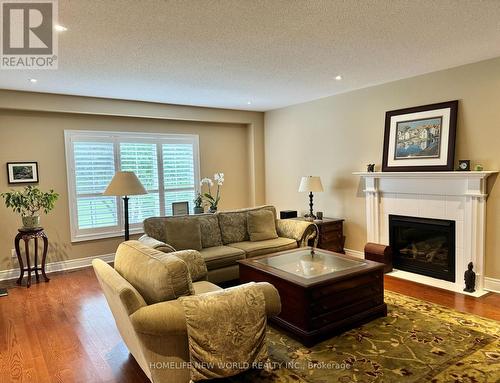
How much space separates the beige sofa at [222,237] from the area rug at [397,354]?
3.80ft

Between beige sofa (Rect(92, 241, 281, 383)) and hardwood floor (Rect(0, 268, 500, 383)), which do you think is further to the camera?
hardwood floor (Rect(0, 268, 500, 383))

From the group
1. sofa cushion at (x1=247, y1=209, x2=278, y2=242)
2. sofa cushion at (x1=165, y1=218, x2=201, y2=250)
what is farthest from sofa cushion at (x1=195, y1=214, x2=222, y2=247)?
sofa cushion at (x1=247, y1=209, x2=278, y2=242)

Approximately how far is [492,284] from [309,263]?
2202 millimetres

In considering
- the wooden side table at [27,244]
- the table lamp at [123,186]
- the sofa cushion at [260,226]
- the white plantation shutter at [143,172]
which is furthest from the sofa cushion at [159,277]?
the white plantation shutter at [143,172]

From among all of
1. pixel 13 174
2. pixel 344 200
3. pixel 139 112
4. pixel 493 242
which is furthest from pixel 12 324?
pixel 493 242

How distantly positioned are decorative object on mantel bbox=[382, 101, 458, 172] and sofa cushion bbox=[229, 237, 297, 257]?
1.72 metres

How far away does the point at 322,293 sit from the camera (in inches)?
113

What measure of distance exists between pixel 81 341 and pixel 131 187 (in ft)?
5.26

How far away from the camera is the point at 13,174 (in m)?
4.88

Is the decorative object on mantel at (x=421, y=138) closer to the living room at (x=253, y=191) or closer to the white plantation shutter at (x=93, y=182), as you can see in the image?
the living room at (x=253, y=191)

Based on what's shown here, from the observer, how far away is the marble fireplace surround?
3.91m

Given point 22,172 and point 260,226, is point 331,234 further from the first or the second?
point 22,172

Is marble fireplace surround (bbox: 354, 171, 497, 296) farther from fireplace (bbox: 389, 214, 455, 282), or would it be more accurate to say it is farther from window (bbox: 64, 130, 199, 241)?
window (bbox: 64, 130, 199, 241)

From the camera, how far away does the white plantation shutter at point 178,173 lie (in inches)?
247
